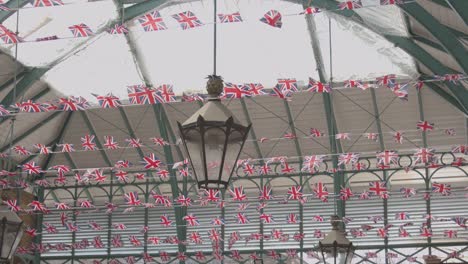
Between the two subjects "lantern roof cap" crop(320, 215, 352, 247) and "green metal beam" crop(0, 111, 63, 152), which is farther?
"green metal beam" crop(0, 111, 63, 152)

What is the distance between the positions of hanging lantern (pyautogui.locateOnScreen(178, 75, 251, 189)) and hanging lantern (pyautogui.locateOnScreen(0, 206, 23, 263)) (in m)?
2.98

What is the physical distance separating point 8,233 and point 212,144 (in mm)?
3223

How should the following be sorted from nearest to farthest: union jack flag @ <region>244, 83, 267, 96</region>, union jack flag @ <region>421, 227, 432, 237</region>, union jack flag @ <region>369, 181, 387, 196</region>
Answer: union jack flag @ <region>244, 83, 267, 96</region> < union jack flag @ <region>369, 181, 387, 196</region> < union jack flag @ <region>421, 227, 432, 237</region>

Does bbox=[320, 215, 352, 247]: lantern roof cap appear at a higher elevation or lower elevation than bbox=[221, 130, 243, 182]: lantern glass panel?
higher

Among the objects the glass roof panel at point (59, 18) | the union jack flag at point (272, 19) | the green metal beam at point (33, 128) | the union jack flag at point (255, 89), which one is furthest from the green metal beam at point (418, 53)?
the green metal beam at point (33, 128)

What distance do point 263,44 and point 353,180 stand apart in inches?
216

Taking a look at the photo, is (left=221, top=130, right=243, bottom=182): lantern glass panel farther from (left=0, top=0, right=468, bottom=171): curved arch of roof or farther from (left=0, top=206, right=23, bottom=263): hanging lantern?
(left=0, top=0, right=468, bottom=171): curved arch of roof

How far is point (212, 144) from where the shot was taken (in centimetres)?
557

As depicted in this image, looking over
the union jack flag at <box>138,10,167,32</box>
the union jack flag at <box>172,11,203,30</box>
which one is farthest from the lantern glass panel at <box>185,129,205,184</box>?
the union jack flag at <box>138,10,167,32</box>

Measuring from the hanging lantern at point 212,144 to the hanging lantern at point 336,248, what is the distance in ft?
15.6

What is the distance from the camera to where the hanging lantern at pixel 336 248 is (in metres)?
10.1

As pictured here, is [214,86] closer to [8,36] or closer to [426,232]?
[8,36]

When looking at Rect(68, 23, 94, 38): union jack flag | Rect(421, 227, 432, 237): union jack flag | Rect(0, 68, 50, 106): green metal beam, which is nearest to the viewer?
Rect(68, 23, 94, 38): union jack flag

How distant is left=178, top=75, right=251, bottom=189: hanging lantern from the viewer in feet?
18.1
